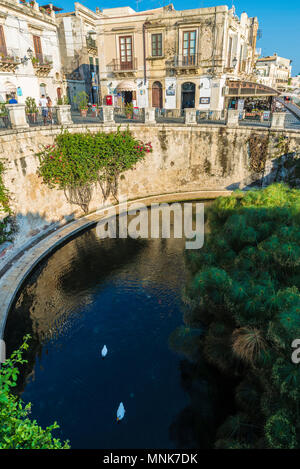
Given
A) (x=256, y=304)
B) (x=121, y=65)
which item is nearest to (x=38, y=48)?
(x=121, y=65)

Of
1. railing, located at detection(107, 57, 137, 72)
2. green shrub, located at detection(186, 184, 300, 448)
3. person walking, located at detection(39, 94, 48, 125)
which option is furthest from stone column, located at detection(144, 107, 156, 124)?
green shrub, located at detection(186, 184, 300, 448)

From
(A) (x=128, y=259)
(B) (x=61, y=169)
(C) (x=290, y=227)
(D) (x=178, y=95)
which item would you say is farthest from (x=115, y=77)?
(C) (x=290, y=227)

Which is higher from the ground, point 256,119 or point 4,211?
point 256,119

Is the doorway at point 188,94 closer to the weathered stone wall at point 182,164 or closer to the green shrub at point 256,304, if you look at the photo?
the weathered stone wall at point 182,164

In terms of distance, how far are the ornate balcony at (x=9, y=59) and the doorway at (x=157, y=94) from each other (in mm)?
11647

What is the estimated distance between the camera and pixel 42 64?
26.8 meters

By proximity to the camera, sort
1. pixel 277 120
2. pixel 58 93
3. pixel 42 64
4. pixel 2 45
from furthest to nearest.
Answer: pixel 58 93, pixel 42 64, pixel 2 45, pixel 277 120

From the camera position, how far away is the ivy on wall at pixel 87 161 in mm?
17047

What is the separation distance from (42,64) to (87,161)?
1478 cm

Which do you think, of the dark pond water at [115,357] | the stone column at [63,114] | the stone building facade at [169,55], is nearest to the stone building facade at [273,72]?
the stone building facade at [169,55]

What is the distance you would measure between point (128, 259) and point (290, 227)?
9.63 metres

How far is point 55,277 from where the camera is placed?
1386cm

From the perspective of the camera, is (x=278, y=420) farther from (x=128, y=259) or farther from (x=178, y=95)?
(x=178, y=95)

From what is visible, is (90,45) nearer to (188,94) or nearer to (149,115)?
(188,94)
